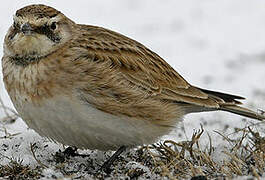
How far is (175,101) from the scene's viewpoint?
615 cm

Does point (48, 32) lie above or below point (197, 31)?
below

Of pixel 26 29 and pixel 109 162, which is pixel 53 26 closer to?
pixel 26 29

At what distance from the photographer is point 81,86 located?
5.39 meters

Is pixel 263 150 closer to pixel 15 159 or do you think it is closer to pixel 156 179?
pixel 156 179

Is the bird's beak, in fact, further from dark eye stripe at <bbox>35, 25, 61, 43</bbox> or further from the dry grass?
the dry grass

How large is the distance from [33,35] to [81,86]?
641mm

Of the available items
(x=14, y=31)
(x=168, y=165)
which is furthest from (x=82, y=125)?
(x=14, y=31)

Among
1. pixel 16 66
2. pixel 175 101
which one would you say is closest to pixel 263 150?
pixel 175 101

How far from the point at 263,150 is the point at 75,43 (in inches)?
81.5

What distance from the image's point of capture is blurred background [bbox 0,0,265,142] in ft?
36.8

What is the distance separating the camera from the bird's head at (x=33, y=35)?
17.9 ft

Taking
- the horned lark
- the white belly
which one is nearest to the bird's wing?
the horned lark

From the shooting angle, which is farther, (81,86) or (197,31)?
(197,31)

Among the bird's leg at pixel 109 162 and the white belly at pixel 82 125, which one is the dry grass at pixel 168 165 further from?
the white belly at pixel 82 125
